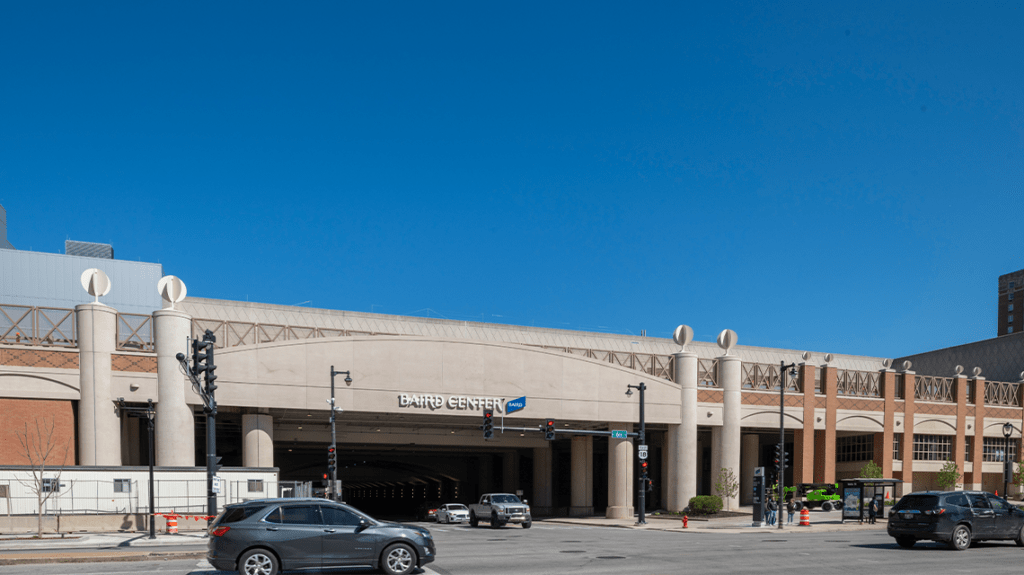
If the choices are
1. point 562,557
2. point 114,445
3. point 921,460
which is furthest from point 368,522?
point 921,460

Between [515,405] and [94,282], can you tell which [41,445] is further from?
[515,405]

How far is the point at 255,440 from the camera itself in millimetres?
43094

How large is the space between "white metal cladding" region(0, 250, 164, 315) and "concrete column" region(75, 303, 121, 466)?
72.9 feet

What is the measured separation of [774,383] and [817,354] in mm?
25166

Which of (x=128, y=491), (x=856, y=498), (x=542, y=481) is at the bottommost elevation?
(x=542, y=481)

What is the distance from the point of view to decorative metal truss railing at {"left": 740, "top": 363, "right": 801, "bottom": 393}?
56219mm

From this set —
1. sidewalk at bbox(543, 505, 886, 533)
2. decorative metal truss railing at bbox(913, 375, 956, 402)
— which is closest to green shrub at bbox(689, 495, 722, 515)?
sidewalk at bbox(543, 505, 886, 533)

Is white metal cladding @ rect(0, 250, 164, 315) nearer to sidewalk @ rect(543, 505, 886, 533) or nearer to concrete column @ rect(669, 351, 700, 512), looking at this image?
sidewalk @ rect(543, 505, 886, 533)

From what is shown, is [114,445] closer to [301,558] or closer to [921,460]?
[301,558]

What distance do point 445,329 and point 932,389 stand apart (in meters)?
37.2

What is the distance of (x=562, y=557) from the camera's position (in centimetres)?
2119

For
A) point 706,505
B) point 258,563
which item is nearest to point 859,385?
point 706,505

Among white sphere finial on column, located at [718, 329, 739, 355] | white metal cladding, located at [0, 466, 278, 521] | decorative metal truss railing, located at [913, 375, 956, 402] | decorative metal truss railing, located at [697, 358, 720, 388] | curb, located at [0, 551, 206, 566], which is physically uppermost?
white sphere finial on column, located at [718, 329, 739, 355]

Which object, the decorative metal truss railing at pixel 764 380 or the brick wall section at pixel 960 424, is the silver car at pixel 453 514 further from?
the brick wall section at pixel 960 424
